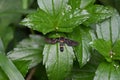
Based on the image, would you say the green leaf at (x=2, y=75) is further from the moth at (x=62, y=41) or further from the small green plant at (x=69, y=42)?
the moth at (x=62, y=41)

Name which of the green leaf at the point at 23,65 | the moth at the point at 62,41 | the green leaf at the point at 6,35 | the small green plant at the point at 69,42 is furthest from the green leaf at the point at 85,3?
the green leaf at the point at 6,35

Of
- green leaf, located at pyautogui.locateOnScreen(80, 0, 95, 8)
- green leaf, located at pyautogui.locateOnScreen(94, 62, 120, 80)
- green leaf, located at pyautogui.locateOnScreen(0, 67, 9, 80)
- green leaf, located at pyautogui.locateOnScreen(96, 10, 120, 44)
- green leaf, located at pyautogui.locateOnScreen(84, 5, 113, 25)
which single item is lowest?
green leaf, located at pyautogui.locateOnScreen(94, 62, 120, 80)

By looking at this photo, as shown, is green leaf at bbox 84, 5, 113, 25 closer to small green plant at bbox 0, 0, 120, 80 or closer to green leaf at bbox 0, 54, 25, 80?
small green plant at bbox 0, 0, 120, 80

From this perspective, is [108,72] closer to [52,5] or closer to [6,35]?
[52,5]

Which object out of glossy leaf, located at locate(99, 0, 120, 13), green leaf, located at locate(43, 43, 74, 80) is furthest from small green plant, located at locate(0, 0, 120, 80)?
glossy leaf, located at locate(99, 0, 120, 13)

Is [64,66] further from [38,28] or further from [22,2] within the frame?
[22,2]

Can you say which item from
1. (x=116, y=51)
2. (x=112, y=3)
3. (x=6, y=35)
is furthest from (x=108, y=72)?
(x=6, y=35)

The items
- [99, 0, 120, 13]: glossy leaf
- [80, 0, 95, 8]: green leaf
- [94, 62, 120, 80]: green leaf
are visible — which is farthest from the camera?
[99, 0, 120, 13]: glossy leaf
